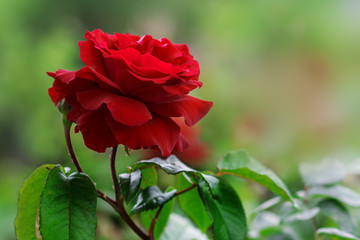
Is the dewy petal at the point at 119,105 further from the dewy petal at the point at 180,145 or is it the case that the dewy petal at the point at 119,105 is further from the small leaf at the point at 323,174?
the small leaf at the point at 323,174

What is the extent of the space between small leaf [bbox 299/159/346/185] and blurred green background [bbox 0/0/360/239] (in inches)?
7.9

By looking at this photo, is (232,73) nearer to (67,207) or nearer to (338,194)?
(338,194)

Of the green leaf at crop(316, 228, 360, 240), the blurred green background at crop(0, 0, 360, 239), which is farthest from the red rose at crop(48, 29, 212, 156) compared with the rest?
the blurred green background at crop(0, 0, 360, 239)

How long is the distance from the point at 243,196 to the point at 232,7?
0.97 meters

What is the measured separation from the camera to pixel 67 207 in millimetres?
221

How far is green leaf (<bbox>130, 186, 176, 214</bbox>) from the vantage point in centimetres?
24

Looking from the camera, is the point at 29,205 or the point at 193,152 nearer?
the point at 29,205

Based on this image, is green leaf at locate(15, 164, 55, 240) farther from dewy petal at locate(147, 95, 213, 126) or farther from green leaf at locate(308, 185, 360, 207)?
green leaf at locate(308, 185, 360, 207)

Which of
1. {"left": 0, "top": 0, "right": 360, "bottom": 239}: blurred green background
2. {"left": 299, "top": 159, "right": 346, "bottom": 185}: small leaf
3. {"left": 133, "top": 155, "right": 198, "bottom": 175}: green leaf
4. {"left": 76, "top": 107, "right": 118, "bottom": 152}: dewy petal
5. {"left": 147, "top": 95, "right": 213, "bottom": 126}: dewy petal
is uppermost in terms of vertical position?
{"left": 147, "top": 95, "right": 213, "bottom": 126}: dewy petal

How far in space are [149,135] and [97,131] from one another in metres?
0.03

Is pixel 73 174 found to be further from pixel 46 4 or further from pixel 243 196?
pixel 46 4

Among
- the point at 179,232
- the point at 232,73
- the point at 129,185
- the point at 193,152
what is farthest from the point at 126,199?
the point at 232,73

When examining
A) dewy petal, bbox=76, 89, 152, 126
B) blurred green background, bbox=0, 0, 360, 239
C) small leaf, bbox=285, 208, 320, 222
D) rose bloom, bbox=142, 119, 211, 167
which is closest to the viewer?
dewy petal, bbox=76, 89, 152, 126

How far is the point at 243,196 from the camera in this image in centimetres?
58
